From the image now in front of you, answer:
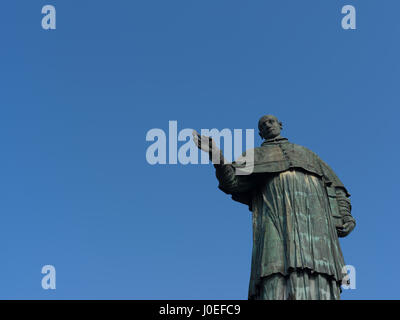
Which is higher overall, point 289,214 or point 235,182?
point 235,182

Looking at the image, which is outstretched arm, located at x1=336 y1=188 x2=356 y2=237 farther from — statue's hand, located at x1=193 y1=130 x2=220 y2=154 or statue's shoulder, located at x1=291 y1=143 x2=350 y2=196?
statue's hand, located at x1=193 y1=130 x2=220 y2=154

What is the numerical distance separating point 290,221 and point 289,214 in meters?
0.20

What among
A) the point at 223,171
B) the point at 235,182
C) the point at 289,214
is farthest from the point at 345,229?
the point at 223,171

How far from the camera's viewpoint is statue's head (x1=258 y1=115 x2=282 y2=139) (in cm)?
2141

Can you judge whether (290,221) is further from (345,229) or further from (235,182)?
(235,182)

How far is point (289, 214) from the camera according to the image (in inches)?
753

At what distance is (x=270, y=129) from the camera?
2141cm

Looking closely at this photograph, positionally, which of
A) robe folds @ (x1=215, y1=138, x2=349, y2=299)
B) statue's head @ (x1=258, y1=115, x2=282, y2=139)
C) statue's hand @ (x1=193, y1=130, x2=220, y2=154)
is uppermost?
statue's head @ (x1=258, y1=115, x2=282, y2=139)

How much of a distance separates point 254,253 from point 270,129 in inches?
140

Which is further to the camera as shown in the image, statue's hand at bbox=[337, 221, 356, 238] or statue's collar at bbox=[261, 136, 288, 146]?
statue's collar at bbox=[261, 136, 288, 146]

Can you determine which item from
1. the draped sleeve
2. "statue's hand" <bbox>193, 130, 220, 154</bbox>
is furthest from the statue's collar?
"statue's hand" <bbox>193, 130, 220, 154</bbox>

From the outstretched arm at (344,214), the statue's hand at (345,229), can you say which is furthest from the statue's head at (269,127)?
the statue's hand at (345,229)

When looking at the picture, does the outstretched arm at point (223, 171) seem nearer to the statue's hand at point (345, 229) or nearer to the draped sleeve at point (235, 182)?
the draped sleeve at point (235, 182)

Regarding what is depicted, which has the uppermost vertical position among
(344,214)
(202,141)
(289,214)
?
(202,141)
